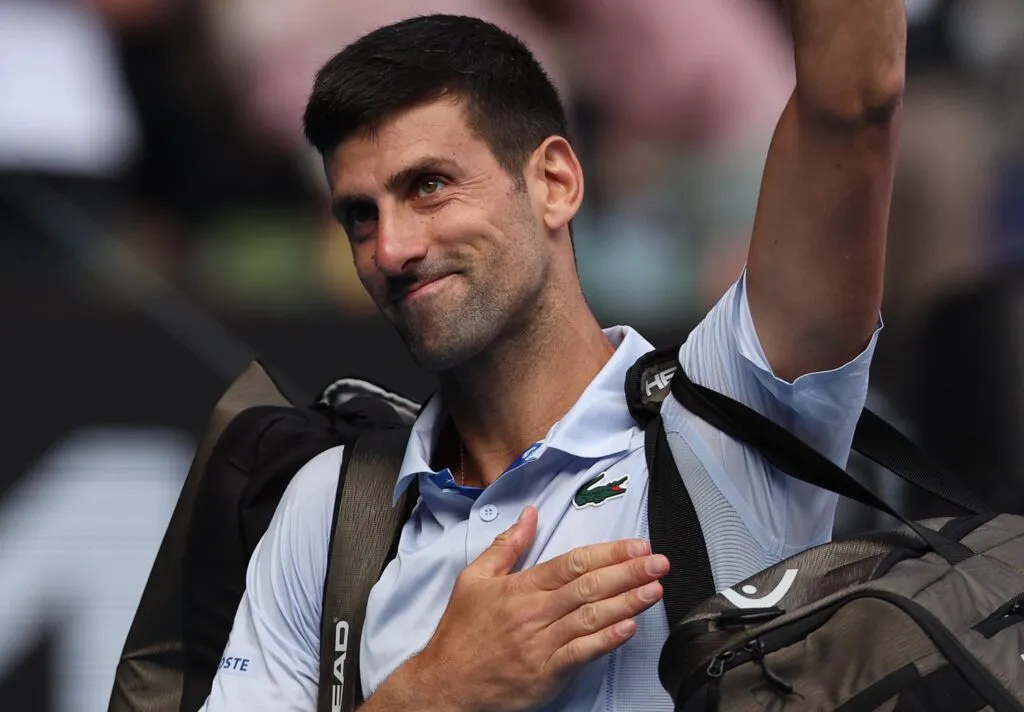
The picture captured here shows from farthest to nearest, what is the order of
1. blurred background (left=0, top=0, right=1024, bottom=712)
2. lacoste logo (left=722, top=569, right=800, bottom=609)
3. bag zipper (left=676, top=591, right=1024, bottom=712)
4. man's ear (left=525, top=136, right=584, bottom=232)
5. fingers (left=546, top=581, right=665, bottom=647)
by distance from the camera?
1. blurred background (left=0, top=0, right=1024, bottom=712)
2. man's ear (left=525, top=136, right=584, bottom=232)
3. fingers (left=546, top=581, right=665, bottom=647)
4. lacoste logo (left=722, top=569, right=800, bottom=609)
5. bag zipper (left=676, top=591, right=1024, bottom=712)

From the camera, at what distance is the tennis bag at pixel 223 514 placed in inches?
80.7

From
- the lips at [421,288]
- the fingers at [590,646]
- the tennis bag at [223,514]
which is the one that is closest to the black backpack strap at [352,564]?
the tennis bag at [223,514]

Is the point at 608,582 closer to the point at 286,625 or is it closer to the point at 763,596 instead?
the point at 763,596

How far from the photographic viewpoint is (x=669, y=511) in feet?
5.37

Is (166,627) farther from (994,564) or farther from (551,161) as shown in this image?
(994,564)

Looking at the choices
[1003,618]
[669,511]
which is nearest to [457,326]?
[669,511]

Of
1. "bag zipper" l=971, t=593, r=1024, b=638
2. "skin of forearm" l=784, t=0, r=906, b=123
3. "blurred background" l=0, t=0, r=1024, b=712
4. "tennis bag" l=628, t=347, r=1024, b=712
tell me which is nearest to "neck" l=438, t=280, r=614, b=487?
"tennis bag" l=628, t=347, r=1024, b=712

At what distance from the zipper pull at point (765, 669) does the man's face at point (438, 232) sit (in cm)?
66

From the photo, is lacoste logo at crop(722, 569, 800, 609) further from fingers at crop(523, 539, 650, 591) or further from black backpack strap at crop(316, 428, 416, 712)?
black backpack strap at crop(316, 428, 416, 712)

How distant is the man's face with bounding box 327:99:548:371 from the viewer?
1.89 meters

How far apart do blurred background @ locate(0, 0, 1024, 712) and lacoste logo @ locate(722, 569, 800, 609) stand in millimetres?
1811

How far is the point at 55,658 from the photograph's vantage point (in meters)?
3.22

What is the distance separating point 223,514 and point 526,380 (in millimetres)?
543

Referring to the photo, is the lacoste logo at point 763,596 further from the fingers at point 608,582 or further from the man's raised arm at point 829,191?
the man's raised arm at point 829,191
